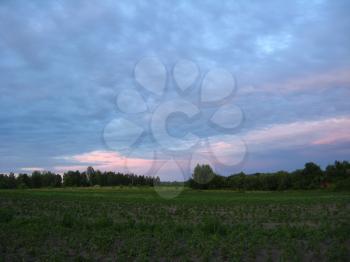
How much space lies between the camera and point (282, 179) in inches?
4080

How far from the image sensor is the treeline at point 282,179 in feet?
318

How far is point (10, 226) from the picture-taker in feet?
57.2

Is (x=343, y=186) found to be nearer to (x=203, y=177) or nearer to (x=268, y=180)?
(x=268, y=180)

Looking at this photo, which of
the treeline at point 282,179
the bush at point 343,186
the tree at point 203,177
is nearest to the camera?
the bush at point 343,186

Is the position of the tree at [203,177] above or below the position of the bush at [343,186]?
above

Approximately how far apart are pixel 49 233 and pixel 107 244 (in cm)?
373

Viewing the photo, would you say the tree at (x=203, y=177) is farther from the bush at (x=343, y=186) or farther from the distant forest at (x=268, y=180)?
the bush at (x=343, y=186)

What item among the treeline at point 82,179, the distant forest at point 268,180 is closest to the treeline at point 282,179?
the distant forest at point 268,180

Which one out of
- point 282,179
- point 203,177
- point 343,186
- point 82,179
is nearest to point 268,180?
point 282,179

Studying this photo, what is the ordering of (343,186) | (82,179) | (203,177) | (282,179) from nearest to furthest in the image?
(343,186) < (282,179) < (203,177) < (82,179)

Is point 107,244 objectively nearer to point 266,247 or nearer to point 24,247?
point 24,247

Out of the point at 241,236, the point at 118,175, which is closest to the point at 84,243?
the point at 241,236

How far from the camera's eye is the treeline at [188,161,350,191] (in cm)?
9700

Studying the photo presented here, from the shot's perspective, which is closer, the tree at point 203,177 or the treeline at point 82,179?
the tree at point 203,177
